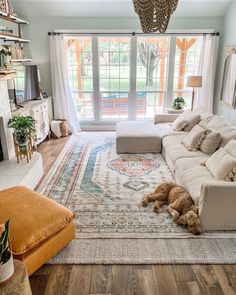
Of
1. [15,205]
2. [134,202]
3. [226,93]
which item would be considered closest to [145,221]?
[134,202]

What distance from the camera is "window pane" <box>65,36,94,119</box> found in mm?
5988

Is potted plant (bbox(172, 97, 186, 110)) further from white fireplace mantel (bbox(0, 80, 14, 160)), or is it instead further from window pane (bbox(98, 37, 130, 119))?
white fireplace mantel (bbox(0, 80, 14, 160))

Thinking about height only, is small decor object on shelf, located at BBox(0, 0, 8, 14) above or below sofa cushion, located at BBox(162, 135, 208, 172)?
above

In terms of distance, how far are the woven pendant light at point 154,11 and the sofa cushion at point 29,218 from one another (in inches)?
69.6

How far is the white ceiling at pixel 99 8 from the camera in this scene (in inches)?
205

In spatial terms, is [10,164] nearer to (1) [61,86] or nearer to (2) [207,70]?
(1) [61,86]

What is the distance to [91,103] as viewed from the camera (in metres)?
6.43

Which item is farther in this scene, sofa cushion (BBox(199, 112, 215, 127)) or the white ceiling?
the white ceiling

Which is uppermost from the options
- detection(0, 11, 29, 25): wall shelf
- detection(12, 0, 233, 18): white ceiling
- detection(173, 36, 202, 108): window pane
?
detection(12, 0, 233, 18): white ceiling

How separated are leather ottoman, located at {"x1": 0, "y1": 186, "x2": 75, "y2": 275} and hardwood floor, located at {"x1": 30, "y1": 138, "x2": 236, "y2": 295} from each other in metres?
0.17

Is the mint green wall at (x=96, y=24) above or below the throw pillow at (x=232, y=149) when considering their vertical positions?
above

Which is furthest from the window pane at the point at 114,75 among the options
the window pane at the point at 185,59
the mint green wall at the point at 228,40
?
the mint green wall at the point at 228,40

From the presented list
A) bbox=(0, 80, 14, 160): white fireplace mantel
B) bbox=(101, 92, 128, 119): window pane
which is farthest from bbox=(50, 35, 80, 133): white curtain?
bbox=(0, 80, 14, 160): white fireplace mantel

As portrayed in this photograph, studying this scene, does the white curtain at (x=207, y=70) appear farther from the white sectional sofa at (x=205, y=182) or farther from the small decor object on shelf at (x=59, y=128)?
the small decor object on shelf at (x=59, y=128)
